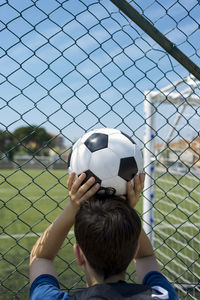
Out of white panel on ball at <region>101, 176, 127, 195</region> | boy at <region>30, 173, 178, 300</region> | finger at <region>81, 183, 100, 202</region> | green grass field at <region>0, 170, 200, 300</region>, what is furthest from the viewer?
green grass field at <region>0, 170, 200, 300</region>

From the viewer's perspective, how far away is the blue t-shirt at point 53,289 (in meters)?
1.29

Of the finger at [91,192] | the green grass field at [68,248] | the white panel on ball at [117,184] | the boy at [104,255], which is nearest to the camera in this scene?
the boy at [104,255]

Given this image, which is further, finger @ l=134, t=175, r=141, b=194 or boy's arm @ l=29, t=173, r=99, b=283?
finger @ l=134, t=175, r=141, b=194

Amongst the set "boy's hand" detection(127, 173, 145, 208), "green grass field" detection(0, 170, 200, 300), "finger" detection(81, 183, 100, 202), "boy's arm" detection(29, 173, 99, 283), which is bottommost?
"green grass field" detection(0, 170, 200, 300)

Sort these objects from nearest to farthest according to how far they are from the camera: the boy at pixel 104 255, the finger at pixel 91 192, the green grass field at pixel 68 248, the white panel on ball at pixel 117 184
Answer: the boy at pixel 104 255
the finger at pixel 91 192
the white panel on ball at pixel 117 184
the green grass field at pixel 68 248

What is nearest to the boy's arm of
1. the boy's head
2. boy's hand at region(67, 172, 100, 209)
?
boy's hand at region(67, 172, 100, 209)

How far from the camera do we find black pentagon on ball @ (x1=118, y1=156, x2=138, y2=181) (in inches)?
63.4

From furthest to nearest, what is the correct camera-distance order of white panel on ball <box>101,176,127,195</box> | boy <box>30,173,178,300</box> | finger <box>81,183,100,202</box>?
white panel on ball <box>101,176,127,195</box>
finger <box>81,183,100,202</box>
boy <box>30,173,178,300</box>

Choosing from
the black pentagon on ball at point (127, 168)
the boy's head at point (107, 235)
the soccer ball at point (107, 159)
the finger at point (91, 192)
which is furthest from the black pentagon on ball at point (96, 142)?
the boy's head at point (107, 235)

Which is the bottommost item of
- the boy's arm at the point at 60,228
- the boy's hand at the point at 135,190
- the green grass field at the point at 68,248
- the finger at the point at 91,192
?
the green grass field at the point at 68,248

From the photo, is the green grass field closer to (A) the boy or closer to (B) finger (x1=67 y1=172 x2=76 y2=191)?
(B) finger (x1=67 y1=172 x2=76 y2=191)

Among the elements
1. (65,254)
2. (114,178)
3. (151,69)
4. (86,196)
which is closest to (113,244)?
(86,196)

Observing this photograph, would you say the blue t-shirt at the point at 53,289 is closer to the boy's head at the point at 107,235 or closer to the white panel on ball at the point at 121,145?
the boy's head at the point at 107,235

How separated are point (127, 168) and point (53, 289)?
0.60 m
